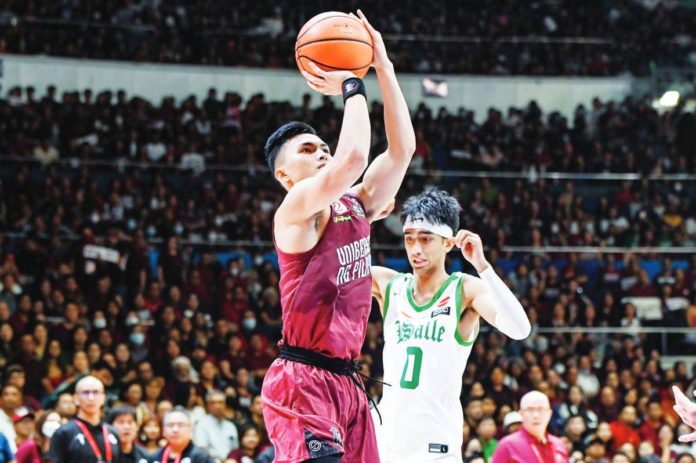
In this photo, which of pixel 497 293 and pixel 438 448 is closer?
pixel 497 293

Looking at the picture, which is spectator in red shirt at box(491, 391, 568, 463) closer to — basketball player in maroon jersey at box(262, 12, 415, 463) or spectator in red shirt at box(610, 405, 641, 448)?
basketball player in maroon jersey at box(262, 12, 415, 463)

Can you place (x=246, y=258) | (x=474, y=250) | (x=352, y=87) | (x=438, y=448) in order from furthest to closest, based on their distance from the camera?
(x=246, y=258) < (x=438, y=448) < (x=474, y=250) < (x=352, y=87)

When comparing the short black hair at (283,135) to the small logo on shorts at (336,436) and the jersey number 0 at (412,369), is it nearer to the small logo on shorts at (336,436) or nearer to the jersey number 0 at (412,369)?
the small logo on shorts at (336,436)

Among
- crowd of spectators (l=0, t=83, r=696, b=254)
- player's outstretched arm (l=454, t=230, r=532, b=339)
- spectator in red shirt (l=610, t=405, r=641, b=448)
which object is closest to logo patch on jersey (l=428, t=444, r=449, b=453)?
player's outstretched arm (l=454, t=230, r=532, b=339)

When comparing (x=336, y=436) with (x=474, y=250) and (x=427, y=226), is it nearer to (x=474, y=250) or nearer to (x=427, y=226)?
(x=474, y=250)

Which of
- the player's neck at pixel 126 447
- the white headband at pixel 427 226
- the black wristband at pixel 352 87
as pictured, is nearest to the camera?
the black wristband at pixel 352 87

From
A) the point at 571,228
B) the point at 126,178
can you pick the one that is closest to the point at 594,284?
the point at 571,228

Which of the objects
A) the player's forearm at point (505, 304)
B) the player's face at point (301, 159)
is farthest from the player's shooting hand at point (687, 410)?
the player's face at point (301, 159)

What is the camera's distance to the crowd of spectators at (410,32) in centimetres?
1930

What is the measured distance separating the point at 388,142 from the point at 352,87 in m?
0.34

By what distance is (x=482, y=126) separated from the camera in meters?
19.9

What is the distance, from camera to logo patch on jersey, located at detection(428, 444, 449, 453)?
522cm

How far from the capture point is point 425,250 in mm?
5594

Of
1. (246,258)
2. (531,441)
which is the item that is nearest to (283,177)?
(531,441)
